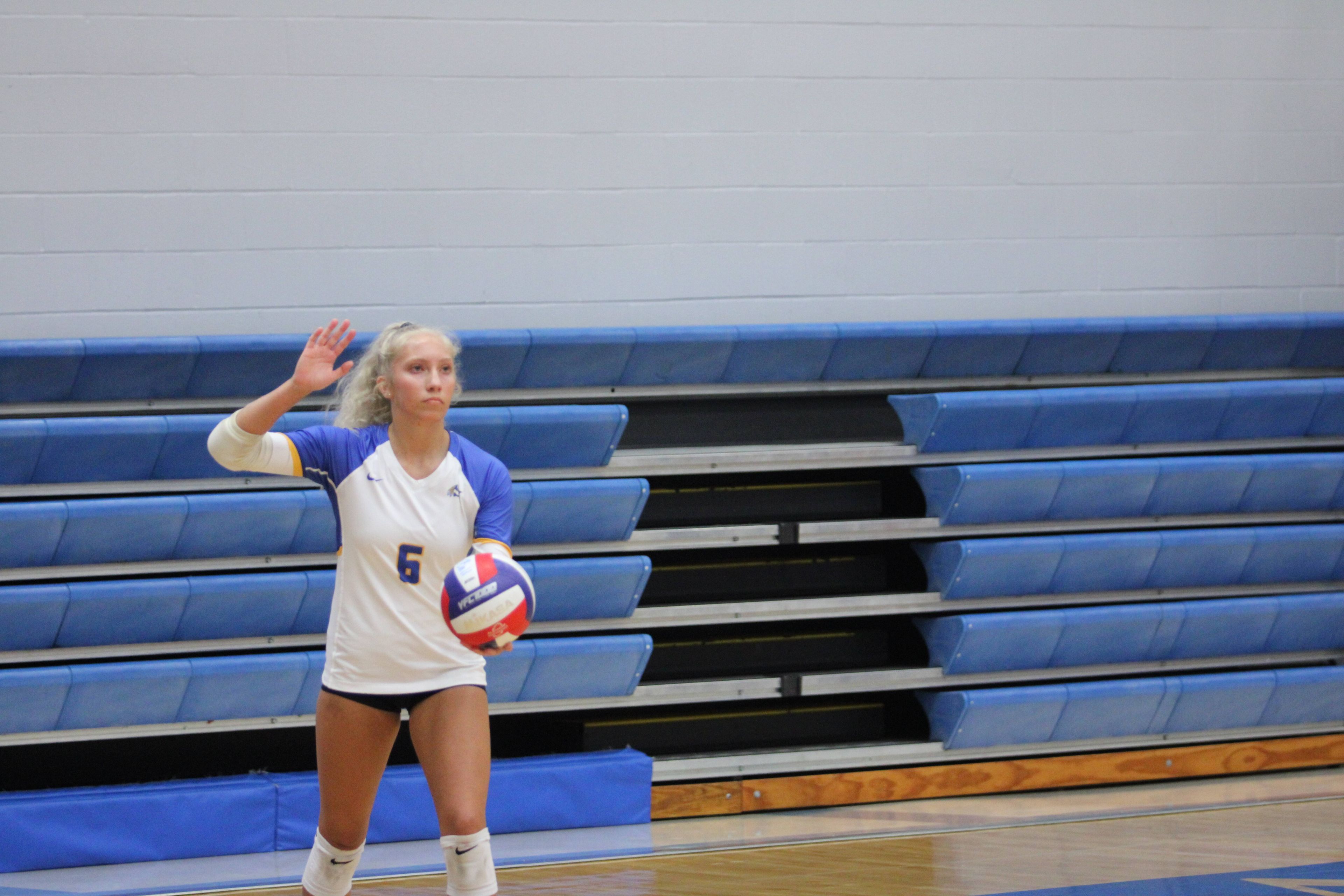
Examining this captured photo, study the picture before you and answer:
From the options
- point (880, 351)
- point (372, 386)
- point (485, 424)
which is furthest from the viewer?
point (880, 351)

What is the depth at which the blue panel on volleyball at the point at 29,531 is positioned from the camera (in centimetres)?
448

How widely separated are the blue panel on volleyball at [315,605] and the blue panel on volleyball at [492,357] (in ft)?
2.79

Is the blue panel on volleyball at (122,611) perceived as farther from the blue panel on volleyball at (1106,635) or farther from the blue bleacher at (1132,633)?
the blue panel on volleyball at (1106,635)

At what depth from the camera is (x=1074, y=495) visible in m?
5.36

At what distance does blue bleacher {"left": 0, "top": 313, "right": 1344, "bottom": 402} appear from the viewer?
4746 mm

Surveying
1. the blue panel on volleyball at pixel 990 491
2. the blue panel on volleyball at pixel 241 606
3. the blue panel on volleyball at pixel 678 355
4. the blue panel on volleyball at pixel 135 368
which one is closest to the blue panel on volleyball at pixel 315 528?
the blue panel on volleyball at pixel 241 606

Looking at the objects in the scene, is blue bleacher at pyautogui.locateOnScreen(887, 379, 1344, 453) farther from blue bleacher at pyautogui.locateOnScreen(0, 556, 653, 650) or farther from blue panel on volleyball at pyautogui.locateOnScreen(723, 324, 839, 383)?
blue bleacher at pyautogui.locateOnScreen(0, 556, 653, 650)

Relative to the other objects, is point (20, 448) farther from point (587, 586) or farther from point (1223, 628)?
point (1223, 628)

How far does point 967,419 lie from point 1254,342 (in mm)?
1382

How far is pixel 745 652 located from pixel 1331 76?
351cm

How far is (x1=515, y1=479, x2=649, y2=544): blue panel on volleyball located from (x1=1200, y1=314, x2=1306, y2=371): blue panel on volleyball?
2.45m

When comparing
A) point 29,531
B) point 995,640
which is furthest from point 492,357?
point 995,640

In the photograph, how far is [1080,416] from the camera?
5434mm

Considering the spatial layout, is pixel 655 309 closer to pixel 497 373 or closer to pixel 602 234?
pixel 602 234
